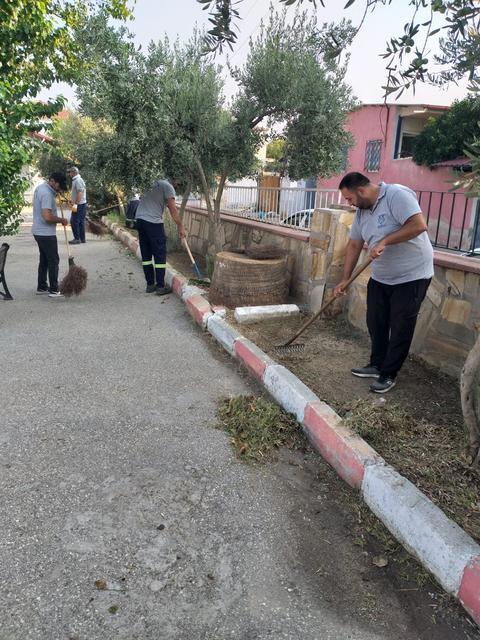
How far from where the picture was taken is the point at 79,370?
4398mm

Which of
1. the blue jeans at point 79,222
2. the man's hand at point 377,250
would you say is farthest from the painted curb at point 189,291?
the blue jeans at point 79,222

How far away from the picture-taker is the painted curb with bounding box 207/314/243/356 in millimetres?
4909

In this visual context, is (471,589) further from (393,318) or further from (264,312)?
(264,312)

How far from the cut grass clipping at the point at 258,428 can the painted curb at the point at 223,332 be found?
1.18 metres

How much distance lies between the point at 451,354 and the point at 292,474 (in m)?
1.94

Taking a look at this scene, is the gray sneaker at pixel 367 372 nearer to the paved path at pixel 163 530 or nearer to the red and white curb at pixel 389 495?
the red and white curb at pixel 389 495

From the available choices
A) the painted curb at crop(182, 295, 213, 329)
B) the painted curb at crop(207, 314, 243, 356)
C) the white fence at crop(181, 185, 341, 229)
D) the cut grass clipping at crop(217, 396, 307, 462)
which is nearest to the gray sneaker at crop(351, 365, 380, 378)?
the cut grass clipping at crop(217, 396, 307, 462)

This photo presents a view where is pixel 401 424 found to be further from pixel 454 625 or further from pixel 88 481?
pixel 88 481

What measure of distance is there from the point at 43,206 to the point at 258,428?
5035 millimetres

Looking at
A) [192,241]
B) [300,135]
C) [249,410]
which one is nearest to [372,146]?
[192,241]

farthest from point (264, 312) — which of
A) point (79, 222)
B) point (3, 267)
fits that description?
point (79, 222)

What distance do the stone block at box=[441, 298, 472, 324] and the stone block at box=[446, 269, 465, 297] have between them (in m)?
0.07

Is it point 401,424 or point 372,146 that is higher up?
point 372,146

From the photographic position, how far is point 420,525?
2260 millimetres
